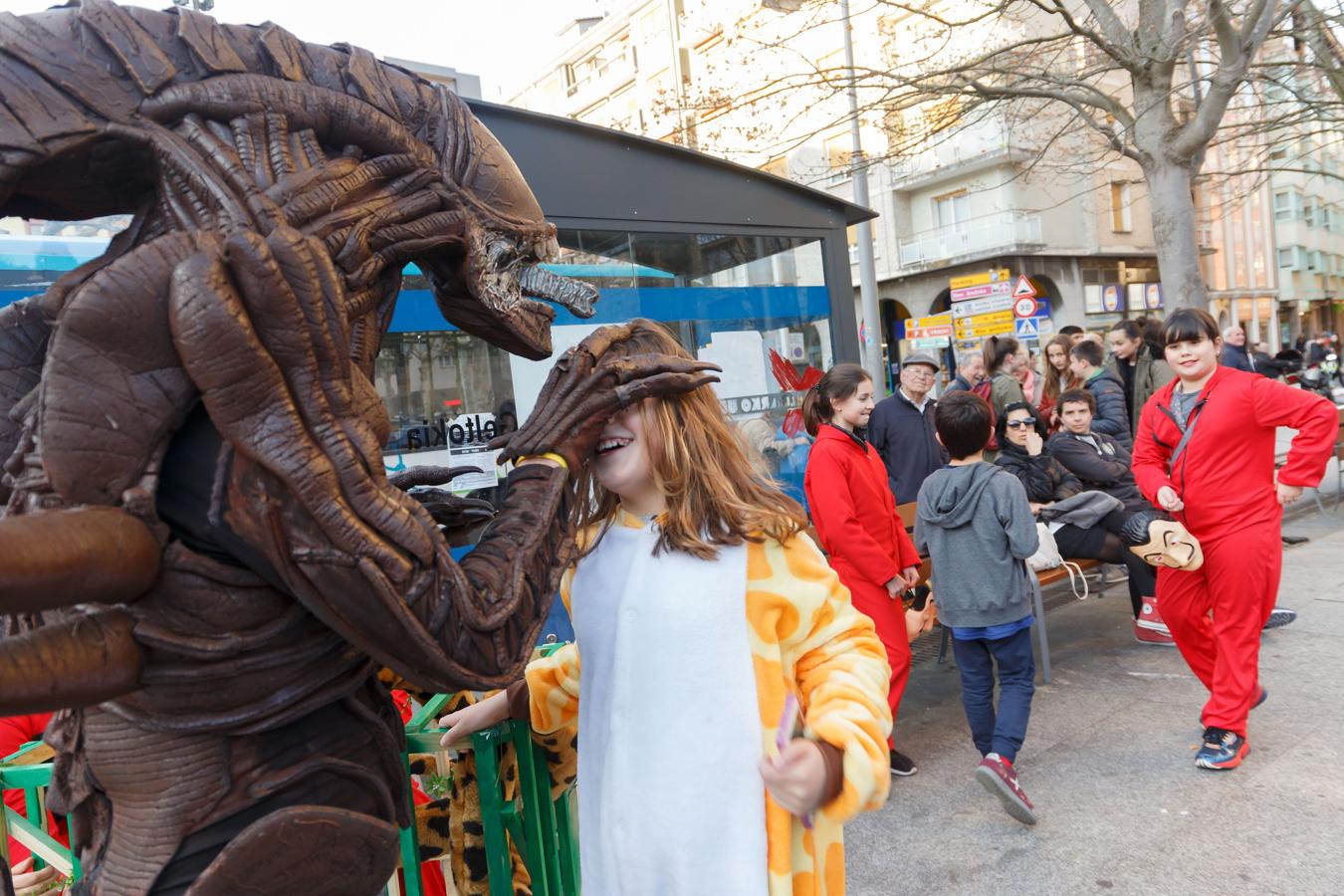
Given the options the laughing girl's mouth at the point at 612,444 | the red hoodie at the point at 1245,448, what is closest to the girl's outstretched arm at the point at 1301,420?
the red hoodie at the point at 1245,448

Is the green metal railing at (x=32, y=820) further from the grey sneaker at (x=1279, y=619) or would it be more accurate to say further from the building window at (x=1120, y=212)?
the building window at (x=1120, y=212)

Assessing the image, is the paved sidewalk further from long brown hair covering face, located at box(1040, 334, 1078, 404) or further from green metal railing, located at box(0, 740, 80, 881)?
long brown hair covering face, located at box(1040, 334, 1078, 404)

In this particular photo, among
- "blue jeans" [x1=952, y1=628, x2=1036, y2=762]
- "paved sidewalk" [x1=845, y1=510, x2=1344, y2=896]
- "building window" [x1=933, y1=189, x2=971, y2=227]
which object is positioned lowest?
"paved sidewalk" [x1=845, y1=510, x2=1344, y2=896]

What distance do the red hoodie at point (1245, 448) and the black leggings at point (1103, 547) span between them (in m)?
1.36

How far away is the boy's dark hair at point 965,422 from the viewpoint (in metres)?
3.80

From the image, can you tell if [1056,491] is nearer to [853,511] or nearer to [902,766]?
[853,511]

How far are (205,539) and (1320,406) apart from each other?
4.17 meters

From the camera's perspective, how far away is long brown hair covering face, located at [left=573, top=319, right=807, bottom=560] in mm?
1539

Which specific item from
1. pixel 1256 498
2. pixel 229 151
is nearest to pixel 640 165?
pixel 1256 498

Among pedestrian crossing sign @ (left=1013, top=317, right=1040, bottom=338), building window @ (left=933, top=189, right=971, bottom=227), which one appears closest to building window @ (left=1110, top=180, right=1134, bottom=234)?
building window @ (left=933, top=189, right=971, bottom=227)

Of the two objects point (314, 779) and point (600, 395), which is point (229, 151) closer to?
point (600, 395)

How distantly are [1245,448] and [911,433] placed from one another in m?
2.01

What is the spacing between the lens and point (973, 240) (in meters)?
24.7

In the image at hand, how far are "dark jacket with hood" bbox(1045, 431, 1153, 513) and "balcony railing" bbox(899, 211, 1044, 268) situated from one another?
65.4 feet
